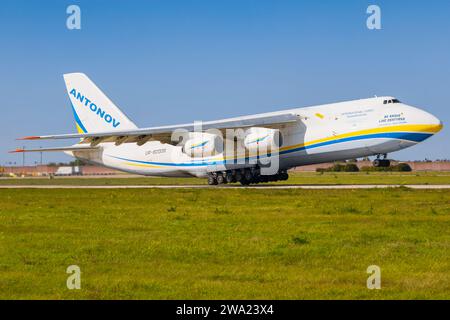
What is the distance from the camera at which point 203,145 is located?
44.8 m

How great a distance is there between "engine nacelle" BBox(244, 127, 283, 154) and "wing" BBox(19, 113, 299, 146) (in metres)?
0.71

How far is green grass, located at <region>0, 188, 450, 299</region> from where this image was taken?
11.3 m

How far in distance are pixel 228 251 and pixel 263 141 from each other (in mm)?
27714

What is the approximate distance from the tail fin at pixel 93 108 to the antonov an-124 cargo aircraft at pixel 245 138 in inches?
2.9

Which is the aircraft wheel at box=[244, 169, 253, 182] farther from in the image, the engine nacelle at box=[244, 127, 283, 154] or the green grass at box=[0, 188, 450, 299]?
the green grass at box=[0, 188, 450, 299]

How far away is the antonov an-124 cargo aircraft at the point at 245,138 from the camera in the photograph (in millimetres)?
40031

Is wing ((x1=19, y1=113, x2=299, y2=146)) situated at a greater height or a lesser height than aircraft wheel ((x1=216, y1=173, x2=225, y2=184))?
Result: greater

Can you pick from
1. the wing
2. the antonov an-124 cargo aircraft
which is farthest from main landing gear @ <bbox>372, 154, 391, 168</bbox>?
the wing

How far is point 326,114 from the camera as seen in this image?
42.1 meters

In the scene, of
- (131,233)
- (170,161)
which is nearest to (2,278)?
(131,233)

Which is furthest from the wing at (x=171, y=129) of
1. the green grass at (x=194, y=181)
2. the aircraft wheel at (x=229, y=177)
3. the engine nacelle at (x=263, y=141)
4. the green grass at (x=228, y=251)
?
the green grass at (x=228, y=251)

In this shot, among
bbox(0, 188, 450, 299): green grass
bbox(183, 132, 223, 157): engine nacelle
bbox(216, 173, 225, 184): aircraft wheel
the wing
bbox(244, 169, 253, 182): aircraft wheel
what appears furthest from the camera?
bbox(216, 173, 225, 184): aircraft wheel

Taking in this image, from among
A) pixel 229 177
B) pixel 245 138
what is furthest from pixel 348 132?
pixel 229 177

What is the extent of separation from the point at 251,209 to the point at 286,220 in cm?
423
